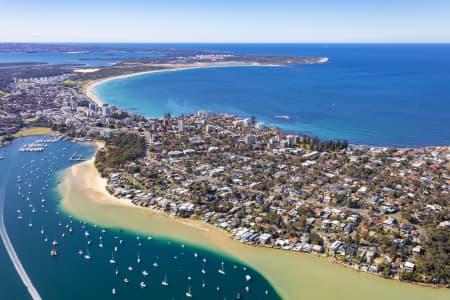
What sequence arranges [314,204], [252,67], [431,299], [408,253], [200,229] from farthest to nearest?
[252,67] → [314,204] → [200,229] → [408,253] → [431,299]

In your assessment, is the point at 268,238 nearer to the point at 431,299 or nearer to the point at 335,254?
the point at 335,254

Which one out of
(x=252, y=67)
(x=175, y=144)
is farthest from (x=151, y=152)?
(x=252, y=67)

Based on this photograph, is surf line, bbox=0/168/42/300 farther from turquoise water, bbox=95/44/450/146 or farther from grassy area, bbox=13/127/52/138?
turquoise water, bbox=95/44/450/146

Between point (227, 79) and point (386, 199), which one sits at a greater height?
point (227, 79)

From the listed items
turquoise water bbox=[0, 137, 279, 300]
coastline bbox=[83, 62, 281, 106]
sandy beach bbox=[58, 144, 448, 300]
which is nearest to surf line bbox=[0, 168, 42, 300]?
turquoise water bbox=[0, 137, 279, 300]

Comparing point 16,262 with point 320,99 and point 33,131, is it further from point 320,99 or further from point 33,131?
point 320,99

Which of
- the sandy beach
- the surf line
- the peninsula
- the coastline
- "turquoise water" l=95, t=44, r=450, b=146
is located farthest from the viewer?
the coastline
